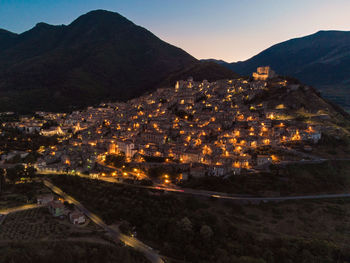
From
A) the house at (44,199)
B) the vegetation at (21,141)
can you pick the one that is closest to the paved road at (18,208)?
the house at (44,199)

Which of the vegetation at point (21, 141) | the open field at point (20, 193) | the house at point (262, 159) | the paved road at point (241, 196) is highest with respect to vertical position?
the house at point (262, 159)

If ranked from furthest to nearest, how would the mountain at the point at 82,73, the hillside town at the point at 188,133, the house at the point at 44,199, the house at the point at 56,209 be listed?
the mountain at the point at 82,73 < the hillside town at the point at 188,133 < the house at the point at 44,199 < the house at the point at 56,209

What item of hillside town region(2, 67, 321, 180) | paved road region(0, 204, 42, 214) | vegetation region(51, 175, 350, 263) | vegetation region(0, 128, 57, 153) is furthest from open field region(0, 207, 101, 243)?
vegetation region(0, 128, 57, 153)

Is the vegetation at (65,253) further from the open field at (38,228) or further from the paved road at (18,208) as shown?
the paved road at (18,208)

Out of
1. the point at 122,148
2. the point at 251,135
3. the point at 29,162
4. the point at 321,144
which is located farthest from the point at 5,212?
the point at 321,144

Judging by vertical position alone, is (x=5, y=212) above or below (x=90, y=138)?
below

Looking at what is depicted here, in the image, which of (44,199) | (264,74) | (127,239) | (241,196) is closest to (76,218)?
(127,239)

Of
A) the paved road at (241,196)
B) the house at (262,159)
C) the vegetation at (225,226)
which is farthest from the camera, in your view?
the house at (262,159)

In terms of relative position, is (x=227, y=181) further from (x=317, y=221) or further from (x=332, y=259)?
(x=332, y=259)
